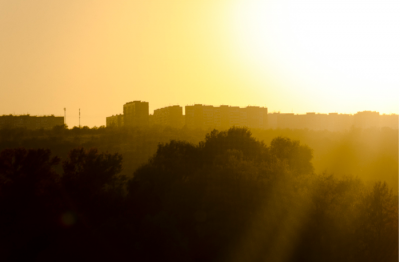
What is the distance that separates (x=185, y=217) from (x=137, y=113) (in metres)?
62.2

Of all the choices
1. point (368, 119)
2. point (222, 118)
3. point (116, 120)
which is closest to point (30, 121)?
point (116, 120)

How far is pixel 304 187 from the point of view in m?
24.2

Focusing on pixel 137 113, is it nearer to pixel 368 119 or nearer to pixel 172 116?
pixel 172 116

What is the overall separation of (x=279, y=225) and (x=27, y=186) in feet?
41.1

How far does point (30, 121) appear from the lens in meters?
80.7

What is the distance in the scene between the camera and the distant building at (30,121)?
76312 millimetres

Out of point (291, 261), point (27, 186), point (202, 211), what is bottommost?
point (291, 261)

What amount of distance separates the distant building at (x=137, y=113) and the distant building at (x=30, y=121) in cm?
1516

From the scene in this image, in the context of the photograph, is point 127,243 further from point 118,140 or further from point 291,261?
point 118,140

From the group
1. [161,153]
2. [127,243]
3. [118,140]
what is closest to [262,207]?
[127,243]

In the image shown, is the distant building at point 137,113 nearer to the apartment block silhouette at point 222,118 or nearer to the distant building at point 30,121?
the apartment block silhouette at point 222,118

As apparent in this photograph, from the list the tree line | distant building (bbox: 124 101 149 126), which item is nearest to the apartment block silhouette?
distant building (bbox: 124 101 149 126)

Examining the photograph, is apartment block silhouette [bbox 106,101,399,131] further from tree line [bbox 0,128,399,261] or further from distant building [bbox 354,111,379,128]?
tree line [bbox 0,128,399,261]

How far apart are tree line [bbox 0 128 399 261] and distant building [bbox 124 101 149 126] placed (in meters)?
57.4
